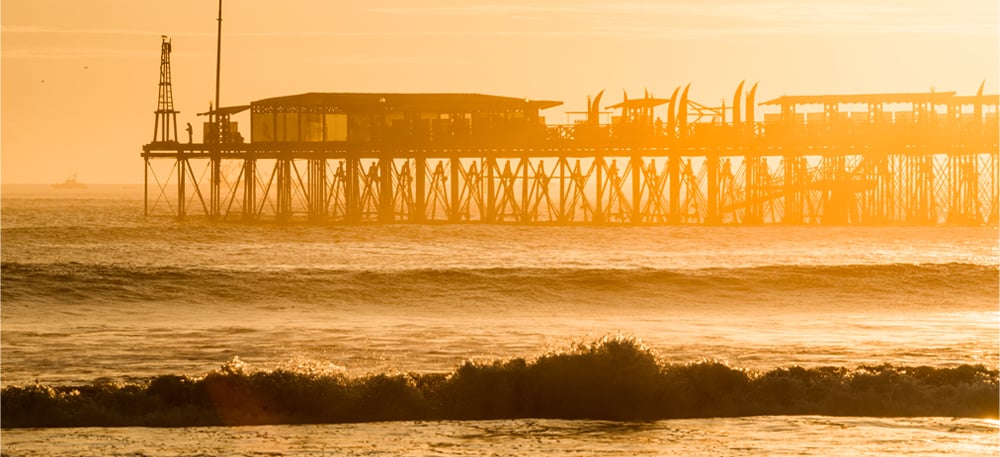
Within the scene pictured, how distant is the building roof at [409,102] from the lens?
7406 centimetres

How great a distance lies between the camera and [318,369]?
20953mm

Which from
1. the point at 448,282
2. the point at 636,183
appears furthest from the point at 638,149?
the point at 448,282

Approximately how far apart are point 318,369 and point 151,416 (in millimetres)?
2566

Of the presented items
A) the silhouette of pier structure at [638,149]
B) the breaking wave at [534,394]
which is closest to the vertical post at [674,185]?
the silhouette of pier structure at [638,149]

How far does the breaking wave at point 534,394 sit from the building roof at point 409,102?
53361 mm

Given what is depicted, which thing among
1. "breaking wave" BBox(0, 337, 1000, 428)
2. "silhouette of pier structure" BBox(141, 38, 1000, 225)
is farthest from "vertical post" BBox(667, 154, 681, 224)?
"breaking wave" BBox(0, 337, 1000, 428)

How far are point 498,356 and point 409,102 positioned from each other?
5164 centimetres

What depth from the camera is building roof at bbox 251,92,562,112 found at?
74.1 m

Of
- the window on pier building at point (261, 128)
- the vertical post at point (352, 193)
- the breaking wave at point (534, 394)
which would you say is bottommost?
the breaking wave at point (534, 394)

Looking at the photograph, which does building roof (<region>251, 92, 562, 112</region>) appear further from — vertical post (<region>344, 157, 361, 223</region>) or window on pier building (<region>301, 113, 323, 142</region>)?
vertical post (<region>344, 157, 361, 223</region>)

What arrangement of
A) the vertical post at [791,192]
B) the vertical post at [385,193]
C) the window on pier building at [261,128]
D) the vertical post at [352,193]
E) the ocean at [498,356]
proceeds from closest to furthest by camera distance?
the ocean at [498,356] < the vertical post at [791,192] < the vertical post at [385,193] < the vertical post at [352,193] < the window on pier building at [261,128]

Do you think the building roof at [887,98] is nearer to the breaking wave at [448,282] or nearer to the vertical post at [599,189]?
the vertical post at [599,189]

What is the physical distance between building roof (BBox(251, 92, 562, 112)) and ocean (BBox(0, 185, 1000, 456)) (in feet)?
83.7

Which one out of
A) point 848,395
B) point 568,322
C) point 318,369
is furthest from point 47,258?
point 848,395
